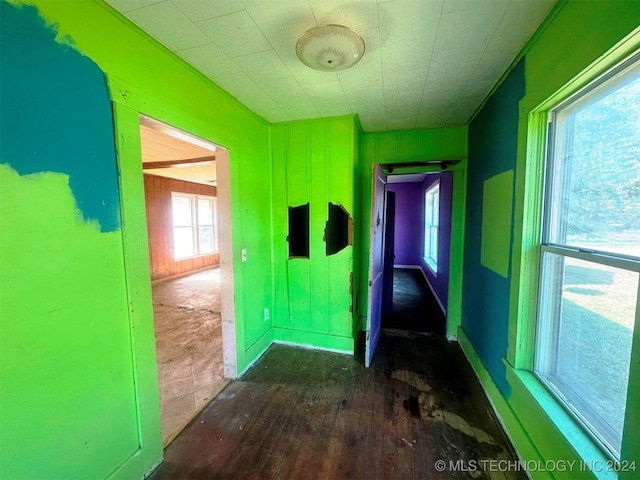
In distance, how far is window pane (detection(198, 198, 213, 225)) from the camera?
23.5 ft

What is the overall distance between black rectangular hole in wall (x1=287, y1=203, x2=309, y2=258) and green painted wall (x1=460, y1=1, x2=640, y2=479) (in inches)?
70.4

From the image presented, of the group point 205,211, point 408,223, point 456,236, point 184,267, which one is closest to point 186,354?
point 456,236

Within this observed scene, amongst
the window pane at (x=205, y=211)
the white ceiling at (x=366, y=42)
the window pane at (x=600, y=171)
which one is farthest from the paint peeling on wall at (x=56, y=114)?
the window pane at (x=205, y=211)

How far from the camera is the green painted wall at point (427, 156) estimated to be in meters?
2.78

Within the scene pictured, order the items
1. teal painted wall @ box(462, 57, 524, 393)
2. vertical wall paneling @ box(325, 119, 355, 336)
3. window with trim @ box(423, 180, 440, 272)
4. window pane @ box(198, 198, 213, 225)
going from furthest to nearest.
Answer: window pane @ box(198, 198, 213, 225), window with trim @ box(423, 180, 440, 272), vertical wall paneling @ box(325, 119, 355, 336), teal painted wall @ box(462, 57, 524, 393)

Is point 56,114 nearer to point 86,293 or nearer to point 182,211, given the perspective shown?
point 86,293

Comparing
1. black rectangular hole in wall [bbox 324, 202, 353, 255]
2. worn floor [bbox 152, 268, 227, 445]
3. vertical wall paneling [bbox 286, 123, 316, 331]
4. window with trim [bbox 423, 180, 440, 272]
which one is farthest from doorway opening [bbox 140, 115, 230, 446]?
window with trim [bbox 423, 180, 440, 272]

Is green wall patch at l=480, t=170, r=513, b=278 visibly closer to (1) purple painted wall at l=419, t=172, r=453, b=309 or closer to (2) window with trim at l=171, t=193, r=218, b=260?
(1) purple painted wall at l=419, t=172, r=453, b=309

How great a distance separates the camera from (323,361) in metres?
2.52

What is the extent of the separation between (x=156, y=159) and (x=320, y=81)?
3.57m

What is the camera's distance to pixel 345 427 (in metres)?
1.71

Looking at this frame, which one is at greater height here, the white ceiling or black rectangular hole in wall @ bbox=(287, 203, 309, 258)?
the white ceiling

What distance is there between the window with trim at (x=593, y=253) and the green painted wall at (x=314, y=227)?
5.03 feet

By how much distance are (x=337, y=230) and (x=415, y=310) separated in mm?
2201
